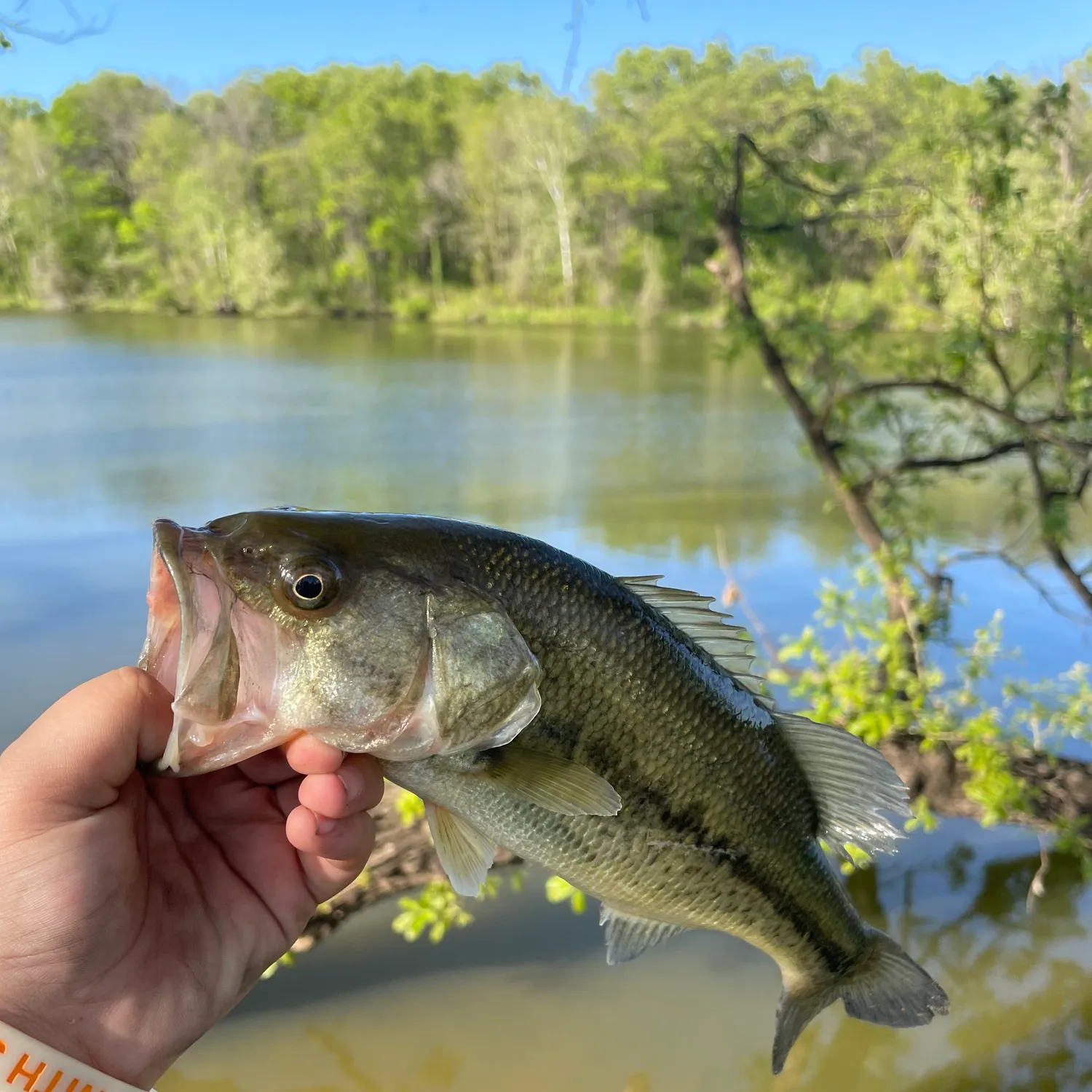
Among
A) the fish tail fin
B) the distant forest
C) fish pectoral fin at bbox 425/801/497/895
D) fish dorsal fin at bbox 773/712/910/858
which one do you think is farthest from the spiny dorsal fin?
the distant forest

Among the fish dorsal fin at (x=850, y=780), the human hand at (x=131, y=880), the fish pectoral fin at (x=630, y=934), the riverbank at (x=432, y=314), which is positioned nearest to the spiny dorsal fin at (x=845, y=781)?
the fish dorsal fin at (x=850, y=780)

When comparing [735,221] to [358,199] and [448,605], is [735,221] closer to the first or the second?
[448,605]

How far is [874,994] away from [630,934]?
0.54m

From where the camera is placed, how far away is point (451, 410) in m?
13.5

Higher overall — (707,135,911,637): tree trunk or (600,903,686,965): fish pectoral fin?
(707,135,911,637): tree trunk

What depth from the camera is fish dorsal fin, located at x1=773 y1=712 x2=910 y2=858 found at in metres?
1.60

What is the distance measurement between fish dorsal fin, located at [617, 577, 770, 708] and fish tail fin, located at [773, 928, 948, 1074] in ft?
2.13

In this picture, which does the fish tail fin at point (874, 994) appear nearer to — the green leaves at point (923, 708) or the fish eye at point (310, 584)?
the fish eye at point (310, 584)

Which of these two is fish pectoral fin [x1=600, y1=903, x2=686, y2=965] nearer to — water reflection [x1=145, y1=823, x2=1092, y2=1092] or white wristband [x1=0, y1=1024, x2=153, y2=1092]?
white wristband [x1=0, y1=1024, x2=153, y2=1092]

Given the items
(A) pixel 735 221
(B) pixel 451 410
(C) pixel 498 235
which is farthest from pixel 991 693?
(C) pixel 498 235

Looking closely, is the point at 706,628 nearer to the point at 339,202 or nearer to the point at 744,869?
the point at 744,869

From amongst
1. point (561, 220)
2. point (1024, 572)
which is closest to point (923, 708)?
point (1024, 572)

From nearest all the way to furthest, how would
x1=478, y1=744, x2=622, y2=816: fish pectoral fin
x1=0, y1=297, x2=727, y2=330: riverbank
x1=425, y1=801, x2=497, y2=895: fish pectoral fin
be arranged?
x1=478, y1=744, x2=622, y2=816: fish pectoral fin, x1=425, y1=801, x2=497, y2=895: fish pectoral fin, x1=0, y1=297, x2=727, y2=330: riverbank

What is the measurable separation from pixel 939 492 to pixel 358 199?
3331 cm
